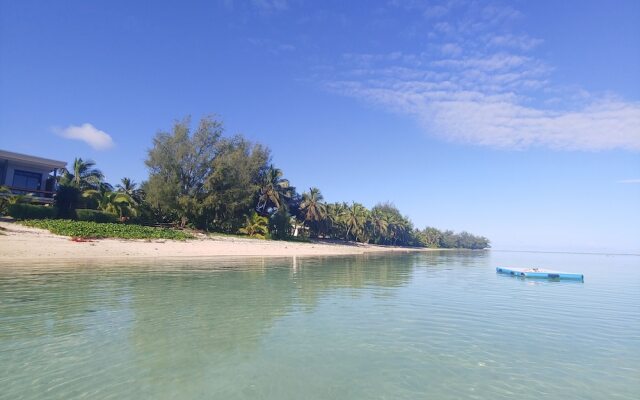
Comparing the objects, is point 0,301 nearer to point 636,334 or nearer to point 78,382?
point 78,382

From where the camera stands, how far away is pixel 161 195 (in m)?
50.2

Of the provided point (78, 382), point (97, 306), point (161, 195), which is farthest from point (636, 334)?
point (161, 195)

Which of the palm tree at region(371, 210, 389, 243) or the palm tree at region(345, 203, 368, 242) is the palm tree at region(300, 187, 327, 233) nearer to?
the palm tree at region(345, 203, 368, 242)

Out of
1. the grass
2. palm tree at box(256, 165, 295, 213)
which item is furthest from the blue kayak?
palm tree at box(256, 165, 295, 213)

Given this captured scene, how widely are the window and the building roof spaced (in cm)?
190

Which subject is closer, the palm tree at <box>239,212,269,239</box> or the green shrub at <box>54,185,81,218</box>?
the green shrub at <box>54,185,81,218</box>

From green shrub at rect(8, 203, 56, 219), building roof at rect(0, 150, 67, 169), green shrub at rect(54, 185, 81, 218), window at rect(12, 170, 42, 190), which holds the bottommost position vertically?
green shrub at rect(8, 203, 56, 219)

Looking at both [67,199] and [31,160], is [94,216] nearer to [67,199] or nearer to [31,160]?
[67,199]

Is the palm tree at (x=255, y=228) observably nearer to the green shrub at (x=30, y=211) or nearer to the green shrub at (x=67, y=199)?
the green shrub at (x=67, y=199)

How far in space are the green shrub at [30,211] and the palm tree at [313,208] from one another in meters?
44.2

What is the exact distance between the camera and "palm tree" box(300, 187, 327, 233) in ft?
243

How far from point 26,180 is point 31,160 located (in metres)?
3.25

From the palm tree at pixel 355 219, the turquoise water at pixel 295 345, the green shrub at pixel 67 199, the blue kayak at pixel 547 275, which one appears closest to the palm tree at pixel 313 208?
the palm tree at pixel 355 219

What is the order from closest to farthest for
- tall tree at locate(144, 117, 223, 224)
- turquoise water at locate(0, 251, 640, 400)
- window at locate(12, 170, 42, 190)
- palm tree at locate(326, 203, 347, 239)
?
turquoise water at locate(0, 251, 640, 400) → window at locate(12, 170, 42, 190) → tall tree at locate(144, 117, 223, 224) → palm tree at locate(326, 203, 347, 239)
